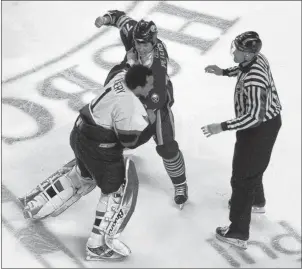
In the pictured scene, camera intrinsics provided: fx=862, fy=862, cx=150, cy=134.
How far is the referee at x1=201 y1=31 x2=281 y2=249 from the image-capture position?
4.68 m

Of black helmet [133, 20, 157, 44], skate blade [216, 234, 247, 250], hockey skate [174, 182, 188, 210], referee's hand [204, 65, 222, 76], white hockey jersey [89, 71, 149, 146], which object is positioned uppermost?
black helmet [133, 20, 157, 44]

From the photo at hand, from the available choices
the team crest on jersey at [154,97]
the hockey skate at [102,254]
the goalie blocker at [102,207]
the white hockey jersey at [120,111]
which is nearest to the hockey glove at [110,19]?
the team crest on jersey at [154,97]

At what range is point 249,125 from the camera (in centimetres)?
470

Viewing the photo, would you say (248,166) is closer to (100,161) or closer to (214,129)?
(214,129)

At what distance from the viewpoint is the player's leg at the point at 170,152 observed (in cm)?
521

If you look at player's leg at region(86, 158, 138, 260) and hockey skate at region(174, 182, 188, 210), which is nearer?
player's leg at region(86, 158, 138, 260)

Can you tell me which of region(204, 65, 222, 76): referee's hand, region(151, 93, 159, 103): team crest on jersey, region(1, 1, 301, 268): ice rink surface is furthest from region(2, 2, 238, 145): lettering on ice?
region(204, 65, 222, 76): referee's hand

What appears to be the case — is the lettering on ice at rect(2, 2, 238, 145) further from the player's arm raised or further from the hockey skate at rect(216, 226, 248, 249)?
the hockey skate at rect(216, 226, 248, 249)

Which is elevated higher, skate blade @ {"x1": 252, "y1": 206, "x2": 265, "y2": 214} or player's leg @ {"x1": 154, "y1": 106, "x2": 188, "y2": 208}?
player's leg @ {"x1": 154, "y1": 106, "x2": 188, "y2": 208}

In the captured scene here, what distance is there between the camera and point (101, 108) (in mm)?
4707

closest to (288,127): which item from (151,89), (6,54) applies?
(151,89)

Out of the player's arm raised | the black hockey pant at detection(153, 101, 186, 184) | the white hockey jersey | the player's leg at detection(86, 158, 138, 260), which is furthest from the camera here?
the player's arm raised

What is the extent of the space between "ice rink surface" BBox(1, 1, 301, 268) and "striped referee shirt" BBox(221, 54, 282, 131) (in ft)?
2.89

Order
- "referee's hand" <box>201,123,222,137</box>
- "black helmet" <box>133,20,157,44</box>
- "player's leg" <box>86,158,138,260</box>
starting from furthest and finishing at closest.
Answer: "black helmet" <box>133,20,157,44</box>
"player's leg" <box>86,158,138,260</box>
"referee's hand" <box>201,123,222,137</box>
